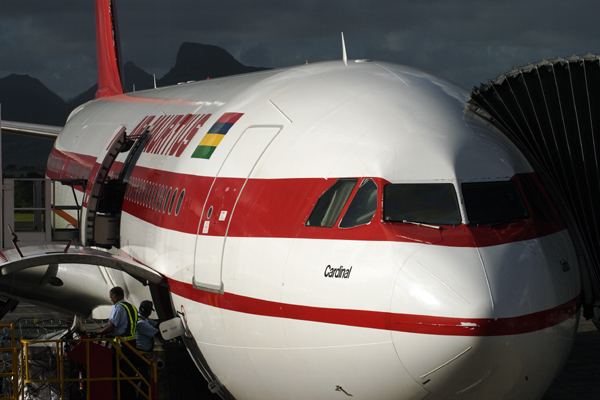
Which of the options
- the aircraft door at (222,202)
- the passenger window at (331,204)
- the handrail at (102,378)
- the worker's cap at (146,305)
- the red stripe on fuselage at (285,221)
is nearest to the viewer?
the red stripe on fuselage at (285,221)

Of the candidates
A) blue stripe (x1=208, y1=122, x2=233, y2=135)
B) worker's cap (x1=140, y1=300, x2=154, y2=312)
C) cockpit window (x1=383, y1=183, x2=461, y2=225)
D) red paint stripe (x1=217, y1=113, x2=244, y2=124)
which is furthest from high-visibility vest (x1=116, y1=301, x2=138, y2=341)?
cockpit window (x1=383, y1=183, x2=461, y2=225)

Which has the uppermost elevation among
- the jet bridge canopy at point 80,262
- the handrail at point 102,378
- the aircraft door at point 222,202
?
the aircraft door at point 222,202

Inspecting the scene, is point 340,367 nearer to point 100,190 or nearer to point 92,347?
point 92,347

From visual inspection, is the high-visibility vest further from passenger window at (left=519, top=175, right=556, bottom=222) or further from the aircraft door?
passenger window at (left=519, top=175, right=556, bottom=222)

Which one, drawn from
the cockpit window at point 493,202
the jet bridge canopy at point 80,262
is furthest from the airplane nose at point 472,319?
the jet bridge canopy at point 80,262

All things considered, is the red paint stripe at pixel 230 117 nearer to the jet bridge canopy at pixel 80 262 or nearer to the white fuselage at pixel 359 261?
the white fuselage at pixel 359 261

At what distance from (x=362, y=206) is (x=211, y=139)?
305 centimetres

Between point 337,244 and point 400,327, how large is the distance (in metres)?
0.92

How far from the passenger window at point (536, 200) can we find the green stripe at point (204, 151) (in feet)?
11.6

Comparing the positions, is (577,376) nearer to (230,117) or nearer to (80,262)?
(230,117)

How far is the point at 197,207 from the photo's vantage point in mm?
8492

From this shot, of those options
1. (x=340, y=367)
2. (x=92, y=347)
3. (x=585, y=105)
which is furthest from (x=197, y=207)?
(x=585, y=105)

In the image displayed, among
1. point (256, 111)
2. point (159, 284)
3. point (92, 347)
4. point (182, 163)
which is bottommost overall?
point (92, 347)

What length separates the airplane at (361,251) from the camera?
5922mm
